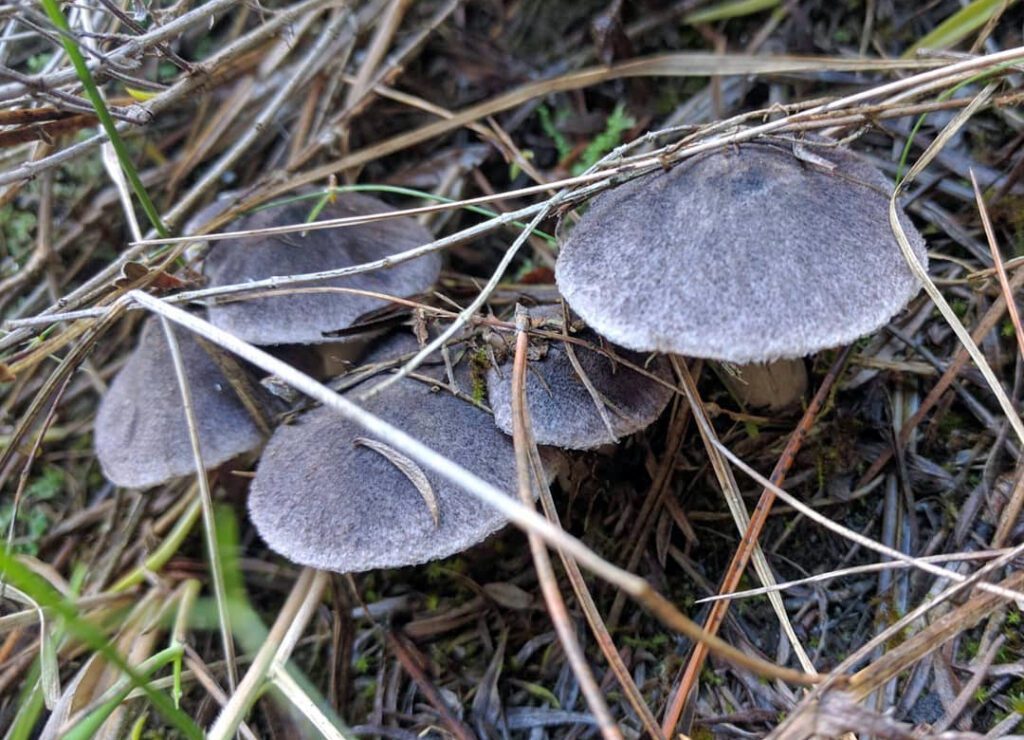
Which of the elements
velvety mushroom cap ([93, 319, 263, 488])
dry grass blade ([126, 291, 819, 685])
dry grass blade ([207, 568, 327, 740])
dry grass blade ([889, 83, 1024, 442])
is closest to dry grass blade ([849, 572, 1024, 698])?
dry grass blade ([126, 291, 819, 685])

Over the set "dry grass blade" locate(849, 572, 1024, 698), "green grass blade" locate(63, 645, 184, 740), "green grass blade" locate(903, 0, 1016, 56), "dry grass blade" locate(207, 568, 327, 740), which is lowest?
"dry grass blade" locate(207, 568, 327, 740)

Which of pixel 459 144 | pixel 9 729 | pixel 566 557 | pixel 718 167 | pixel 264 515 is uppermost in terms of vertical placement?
pixel 718 167

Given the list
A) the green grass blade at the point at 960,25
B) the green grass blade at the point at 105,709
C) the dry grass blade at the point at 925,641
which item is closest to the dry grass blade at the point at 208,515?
the green grass blade at the point at 105,709

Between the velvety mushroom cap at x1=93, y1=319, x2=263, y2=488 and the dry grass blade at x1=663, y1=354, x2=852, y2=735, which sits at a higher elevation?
the velvety mushroom cap at x1=93, y1=319, x2=263, y2=488

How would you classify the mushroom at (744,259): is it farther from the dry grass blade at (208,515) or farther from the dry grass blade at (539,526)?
the dry grass blade at (208,515)

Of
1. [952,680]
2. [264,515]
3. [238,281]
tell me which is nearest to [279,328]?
[238,281]

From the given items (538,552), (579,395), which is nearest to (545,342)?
(579,395)

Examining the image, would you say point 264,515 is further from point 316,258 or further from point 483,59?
point 483,59

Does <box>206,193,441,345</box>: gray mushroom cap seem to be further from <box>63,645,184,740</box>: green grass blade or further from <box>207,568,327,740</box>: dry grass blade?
<box>63,645,184,740</box>: green grass blade
